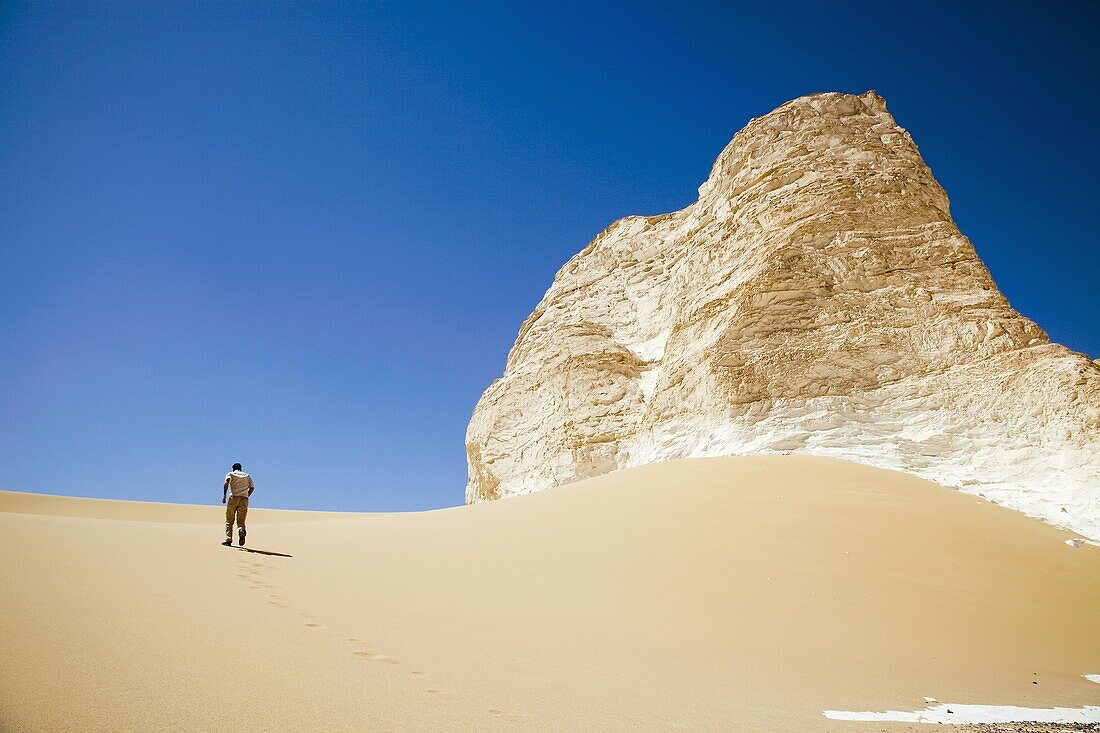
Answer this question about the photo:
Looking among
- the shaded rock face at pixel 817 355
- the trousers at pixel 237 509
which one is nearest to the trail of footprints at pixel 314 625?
the trousers at pixel 237 509

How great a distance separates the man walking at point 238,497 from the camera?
813 centimetres

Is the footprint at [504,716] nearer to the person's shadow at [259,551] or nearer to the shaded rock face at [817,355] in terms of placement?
the person's shadow at [259,551]

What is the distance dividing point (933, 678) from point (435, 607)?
405cm

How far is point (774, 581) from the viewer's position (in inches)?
267

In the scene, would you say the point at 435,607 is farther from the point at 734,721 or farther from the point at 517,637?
the point at 734,721

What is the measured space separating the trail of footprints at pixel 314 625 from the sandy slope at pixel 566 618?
28mm

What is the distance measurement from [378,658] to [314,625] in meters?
0.83

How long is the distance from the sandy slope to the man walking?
51cm

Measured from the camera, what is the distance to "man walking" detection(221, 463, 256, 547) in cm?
813

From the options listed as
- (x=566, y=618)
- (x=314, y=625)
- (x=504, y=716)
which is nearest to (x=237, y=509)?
(x=314, y=625)

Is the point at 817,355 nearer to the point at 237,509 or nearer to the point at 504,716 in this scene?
the point at 237,509

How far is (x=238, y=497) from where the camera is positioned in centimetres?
870

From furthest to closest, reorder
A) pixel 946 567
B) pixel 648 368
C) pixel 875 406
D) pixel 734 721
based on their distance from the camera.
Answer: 1. pixel 648 368
2. pixel 875 406
3. pixel 946 567
4. pixel 734 721

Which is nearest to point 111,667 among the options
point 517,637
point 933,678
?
point 517,637
